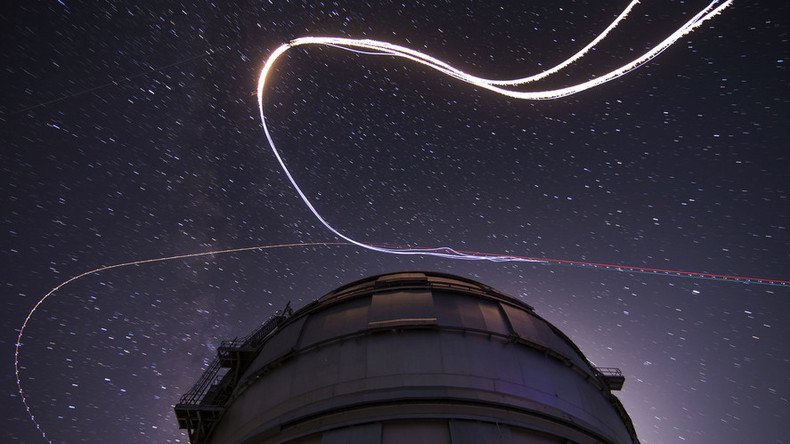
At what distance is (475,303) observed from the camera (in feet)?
36.9

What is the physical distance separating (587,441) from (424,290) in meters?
4.95

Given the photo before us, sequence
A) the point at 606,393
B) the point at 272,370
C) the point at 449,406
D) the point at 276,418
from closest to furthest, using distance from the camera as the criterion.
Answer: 1. the point at 449,406
2. the point at 276,418
3. the point at 272,370
4. the point at 606,393

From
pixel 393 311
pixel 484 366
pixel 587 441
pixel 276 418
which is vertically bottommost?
pixel 587 441

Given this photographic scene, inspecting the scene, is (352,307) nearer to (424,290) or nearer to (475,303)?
(424,290)

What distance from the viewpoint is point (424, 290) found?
451 inches

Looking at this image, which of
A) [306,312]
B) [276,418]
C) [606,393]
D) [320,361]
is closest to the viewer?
[276,418]

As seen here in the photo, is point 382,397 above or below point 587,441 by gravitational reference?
above

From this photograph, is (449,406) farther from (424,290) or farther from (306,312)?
(306,312)

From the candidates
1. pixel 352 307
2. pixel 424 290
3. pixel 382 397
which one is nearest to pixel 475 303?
pixel 424 290

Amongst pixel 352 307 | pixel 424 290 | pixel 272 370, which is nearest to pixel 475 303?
pixel 424 290

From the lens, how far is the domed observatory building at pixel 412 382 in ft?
26.0

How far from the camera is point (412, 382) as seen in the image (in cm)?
841

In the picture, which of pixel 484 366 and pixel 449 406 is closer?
pixel 449 406

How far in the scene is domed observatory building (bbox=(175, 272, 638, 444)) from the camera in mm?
7918
